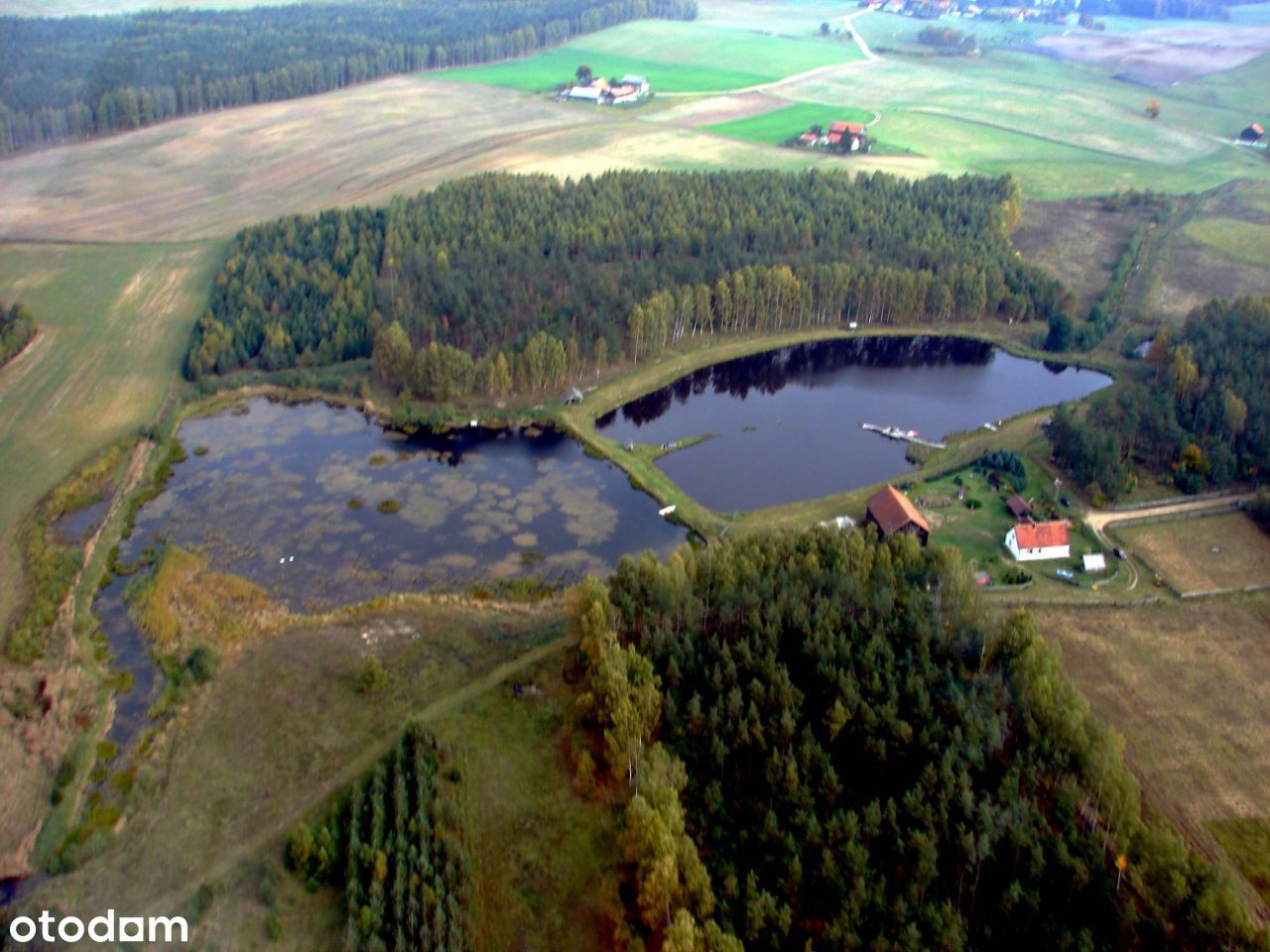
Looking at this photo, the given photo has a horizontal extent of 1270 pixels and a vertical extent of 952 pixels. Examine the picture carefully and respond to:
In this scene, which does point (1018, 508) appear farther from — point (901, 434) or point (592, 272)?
point (592, 272)

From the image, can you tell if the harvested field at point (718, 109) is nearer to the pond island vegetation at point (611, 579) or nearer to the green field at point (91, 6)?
the pond island vegetation at point (611, 579)

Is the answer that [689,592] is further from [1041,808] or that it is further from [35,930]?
[35,930]

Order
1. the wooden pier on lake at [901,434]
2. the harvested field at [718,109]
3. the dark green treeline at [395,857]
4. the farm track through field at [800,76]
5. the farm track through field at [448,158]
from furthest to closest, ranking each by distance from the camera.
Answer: the farm track through field at [800,76]
the harvested field at [718,109]
the farm track through field at [448,158]
the wooden pier on lake at [901,434]
the dark green treeline at [395,857]

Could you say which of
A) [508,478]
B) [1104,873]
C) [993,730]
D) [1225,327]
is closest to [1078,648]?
[993,730]

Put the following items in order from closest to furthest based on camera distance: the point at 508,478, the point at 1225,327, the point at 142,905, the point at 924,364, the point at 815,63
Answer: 1. the point at 142,905
2. the point at 508,478
3. the point at 1225,327
4. the point at 924,364
5. the point at 815,63

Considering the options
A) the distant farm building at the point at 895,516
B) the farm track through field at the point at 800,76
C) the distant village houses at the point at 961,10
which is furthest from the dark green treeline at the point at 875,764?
the distant village houses at the point at 961,10

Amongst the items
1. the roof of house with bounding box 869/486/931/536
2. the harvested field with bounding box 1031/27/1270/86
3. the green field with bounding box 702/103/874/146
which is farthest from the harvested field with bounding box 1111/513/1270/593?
the harvested field with bounding box 1031/27/1270/86
